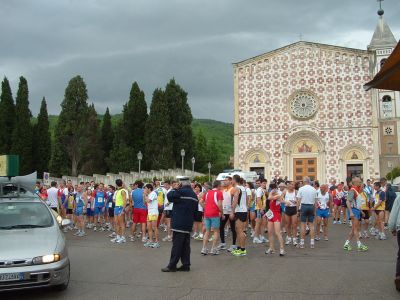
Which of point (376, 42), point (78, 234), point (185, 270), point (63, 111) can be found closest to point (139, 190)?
point (78, 234)

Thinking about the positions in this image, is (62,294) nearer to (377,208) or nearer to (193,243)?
(193,243)

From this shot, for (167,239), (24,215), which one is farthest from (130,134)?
(24,215)

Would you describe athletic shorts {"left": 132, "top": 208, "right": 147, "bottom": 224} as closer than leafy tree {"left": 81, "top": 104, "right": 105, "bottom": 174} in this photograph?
Yes

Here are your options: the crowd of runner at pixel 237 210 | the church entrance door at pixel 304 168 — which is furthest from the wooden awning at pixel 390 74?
the church entrance door at pixel 304 168

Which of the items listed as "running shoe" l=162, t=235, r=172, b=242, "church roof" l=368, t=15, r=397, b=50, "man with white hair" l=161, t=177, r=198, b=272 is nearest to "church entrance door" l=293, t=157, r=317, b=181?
"church roof" l=368, t=15, r=397, b=50

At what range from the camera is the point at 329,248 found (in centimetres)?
1259

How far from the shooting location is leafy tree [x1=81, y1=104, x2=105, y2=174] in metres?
48.2

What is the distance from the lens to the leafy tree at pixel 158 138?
152 feet

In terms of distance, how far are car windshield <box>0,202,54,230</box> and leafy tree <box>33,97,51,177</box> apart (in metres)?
39.0

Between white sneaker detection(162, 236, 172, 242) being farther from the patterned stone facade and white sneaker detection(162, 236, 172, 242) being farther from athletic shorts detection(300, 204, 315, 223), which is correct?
the patterned stone facade

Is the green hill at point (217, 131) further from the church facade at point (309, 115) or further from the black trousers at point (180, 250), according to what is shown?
the black trousers at point (180, 250)

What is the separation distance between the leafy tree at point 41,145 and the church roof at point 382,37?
1490 inches

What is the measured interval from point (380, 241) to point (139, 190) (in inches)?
299

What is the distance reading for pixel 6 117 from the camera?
44781 millimetres
